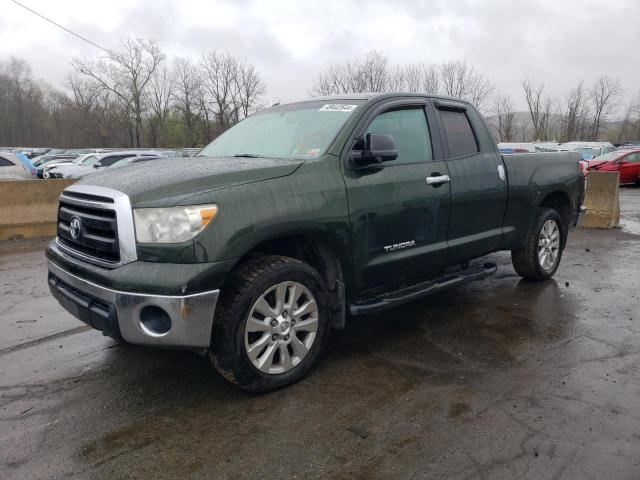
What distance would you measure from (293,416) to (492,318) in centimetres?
242

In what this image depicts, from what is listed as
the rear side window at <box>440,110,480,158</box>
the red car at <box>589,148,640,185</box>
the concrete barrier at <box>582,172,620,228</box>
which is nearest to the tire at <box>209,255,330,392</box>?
the rear side window at <box>440,110,480,158</box>

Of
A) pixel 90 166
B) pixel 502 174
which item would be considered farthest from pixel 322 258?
pixel 90 166

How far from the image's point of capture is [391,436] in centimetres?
280

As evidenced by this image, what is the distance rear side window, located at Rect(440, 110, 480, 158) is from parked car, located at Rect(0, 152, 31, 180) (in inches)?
521

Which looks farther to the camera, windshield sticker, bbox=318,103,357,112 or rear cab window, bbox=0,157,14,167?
rear cab window, bbox=0,157,14,167

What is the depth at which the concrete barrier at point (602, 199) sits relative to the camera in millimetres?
9656

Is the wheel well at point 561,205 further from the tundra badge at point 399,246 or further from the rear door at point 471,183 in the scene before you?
the tundra badge at point 399,246

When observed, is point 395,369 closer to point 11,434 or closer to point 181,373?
point 181,373

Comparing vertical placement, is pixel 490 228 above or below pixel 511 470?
above

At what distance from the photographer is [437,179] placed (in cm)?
411

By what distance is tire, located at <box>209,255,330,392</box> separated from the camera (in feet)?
9.92

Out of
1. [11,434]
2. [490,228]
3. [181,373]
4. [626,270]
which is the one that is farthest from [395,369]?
[626,270]

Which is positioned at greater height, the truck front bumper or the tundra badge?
the tundra badge

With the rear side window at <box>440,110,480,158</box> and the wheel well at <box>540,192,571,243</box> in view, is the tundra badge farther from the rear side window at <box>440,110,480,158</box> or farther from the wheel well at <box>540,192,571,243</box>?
the wheel well at <box>540,192,571,243</box>
